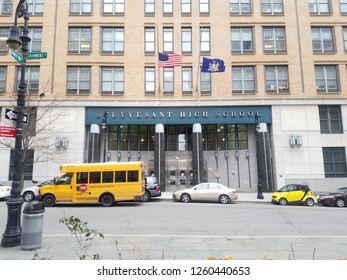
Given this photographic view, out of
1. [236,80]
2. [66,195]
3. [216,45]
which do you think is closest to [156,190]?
[66,195]

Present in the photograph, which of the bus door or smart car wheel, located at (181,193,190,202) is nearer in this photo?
the bus door

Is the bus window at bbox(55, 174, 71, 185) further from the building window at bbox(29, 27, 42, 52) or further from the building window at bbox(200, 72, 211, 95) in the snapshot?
the building window at bbox(29, 27, 42, 52)

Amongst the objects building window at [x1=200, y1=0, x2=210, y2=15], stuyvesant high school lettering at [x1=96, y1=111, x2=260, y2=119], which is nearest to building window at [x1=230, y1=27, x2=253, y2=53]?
building window at [x1=200, y1=0, x2=210, y2=15]

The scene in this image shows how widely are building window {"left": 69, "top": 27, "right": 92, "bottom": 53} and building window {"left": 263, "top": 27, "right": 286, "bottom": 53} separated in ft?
58.0

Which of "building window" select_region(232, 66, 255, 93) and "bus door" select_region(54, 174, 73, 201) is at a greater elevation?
"building window" select_region(232, 66, 255, 93)

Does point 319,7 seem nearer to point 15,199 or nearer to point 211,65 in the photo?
point 211,65

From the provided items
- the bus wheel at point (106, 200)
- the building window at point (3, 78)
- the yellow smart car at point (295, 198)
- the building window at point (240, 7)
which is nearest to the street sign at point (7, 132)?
the bus wheel at point (106, 200)

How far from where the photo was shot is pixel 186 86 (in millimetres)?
25844

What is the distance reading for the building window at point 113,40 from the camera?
2628 cm

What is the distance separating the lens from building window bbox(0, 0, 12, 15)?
2638cm

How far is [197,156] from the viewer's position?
24.9 m

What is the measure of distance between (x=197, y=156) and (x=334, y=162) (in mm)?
12899

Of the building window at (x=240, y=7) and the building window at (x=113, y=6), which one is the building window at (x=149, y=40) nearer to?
the building window at (x=113, y=6)

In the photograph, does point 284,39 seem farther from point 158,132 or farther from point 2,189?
point 2,189
